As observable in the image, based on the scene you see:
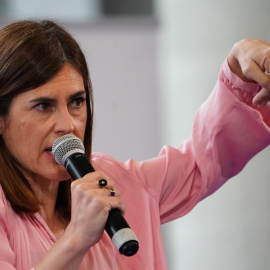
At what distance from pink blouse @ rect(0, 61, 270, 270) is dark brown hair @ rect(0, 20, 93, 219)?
211mm

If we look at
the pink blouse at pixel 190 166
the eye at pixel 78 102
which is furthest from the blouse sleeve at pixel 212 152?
the eye at pixel 78 102

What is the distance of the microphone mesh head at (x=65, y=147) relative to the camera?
3.93 ft

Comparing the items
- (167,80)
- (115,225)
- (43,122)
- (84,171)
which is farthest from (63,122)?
(167,80)

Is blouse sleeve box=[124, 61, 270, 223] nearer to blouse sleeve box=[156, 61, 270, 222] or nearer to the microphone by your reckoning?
blouse sleeve box=[156, 61, 270, 222]

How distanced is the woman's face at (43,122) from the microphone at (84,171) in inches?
2.7

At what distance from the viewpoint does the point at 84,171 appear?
1152 millimetres

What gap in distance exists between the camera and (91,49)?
2838mm

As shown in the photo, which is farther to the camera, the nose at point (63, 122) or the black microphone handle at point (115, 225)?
the nose at point (63, 122)

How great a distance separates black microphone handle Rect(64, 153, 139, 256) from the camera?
1051mm

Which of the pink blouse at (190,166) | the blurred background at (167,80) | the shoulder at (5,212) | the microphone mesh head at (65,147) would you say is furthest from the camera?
the blurred background at (167,80)

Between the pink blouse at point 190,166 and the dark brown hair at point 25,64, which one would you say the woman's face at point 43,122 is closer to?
the dark brown hair at point 25,64

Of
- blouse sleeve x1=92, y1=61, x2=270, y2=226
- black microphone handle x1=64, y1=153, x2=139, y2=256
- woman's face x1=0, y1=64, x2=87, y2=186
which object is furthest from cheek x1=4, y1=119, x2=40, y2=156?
blouse sleeve x1=92, y1=61, x2=270, y2=226

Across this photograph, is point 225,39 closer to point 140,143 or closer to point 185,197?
point 140,143

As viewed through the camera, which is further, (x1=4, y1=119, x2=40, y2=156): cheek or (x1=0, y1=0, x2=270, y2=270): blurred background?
(x1=0, y1=0, x2=270, y2=270): blurred background
